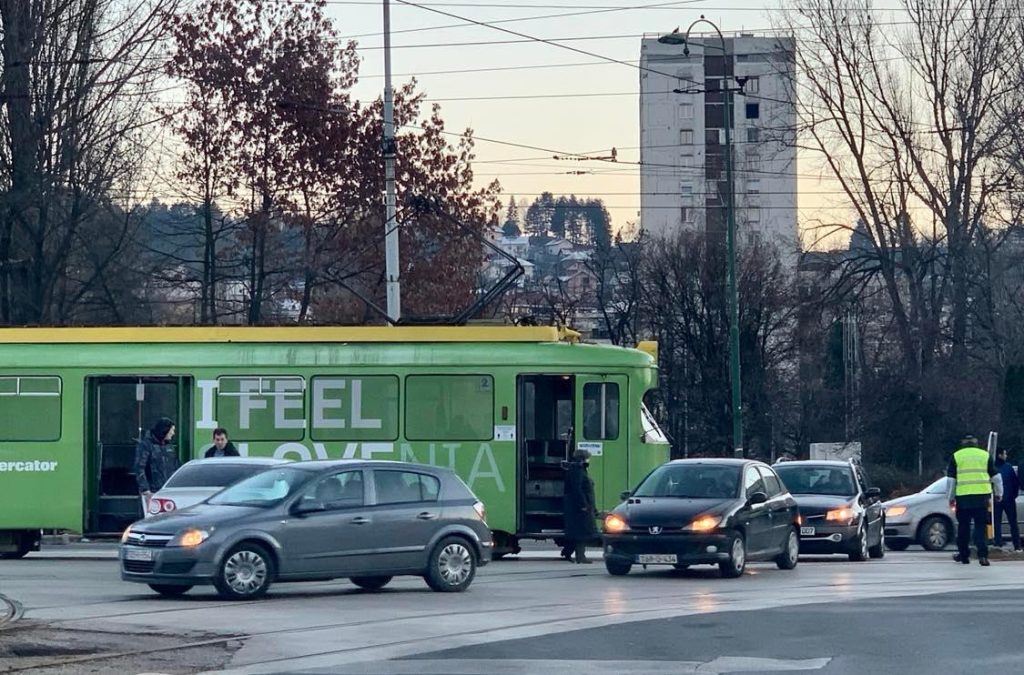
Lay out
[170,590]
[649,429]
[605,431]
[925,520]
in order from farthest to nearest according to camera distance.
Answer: [925,520] < [649,429] < [605,431] < [170,590]

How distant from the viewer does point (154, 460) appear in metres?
22.5

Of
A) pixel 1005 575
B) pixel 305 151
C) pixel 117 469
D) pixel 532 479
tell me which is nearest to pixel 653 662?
pixel 1005 575

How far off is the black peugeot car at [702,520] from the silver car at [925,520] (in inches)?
296

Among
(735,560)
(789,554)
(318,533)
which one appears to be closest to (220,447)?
(318,533)

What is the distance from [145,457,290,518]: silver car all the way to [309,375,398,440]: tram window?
11.5 feet

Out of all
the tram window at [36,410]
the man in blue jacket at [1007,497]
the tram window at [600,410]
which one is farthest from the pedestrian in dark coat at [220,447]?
the man in blue jacket at [1007,497]

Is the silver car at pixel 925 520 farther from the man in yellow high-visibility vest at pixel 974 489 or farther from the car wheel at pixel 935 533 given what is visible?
the man in yellow high-visibility vest at pixel 974 489

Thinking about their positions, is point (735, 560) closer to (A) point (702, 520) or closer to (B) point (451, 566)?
(A) point (702, 520)

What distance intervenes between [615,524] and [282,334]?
6.24 m

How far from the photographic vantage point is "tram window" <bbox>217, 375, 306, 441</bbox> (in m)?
24.2

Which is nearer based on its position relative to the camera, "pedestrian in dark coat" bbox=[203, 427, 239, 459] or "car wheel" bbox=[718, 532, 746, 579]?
"car wheel" bbox=[718, 532, 746, 579]

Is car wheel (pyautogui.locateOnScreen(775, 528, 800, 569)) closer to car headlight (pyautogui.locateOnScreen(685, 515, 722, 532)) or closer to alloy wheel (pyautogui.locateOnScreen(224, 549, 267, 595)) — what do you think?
car headlight (pyautogui.locateOnScreen(685, 515, 722, 532))

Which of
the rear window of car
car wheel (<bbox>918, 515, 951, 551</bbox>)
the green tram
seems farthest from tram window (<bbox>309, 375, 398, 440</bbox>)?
car wheel (<bbox>918, 515, 951, 551</bbox>)

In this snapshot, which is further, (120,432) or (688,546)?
(120,432)
